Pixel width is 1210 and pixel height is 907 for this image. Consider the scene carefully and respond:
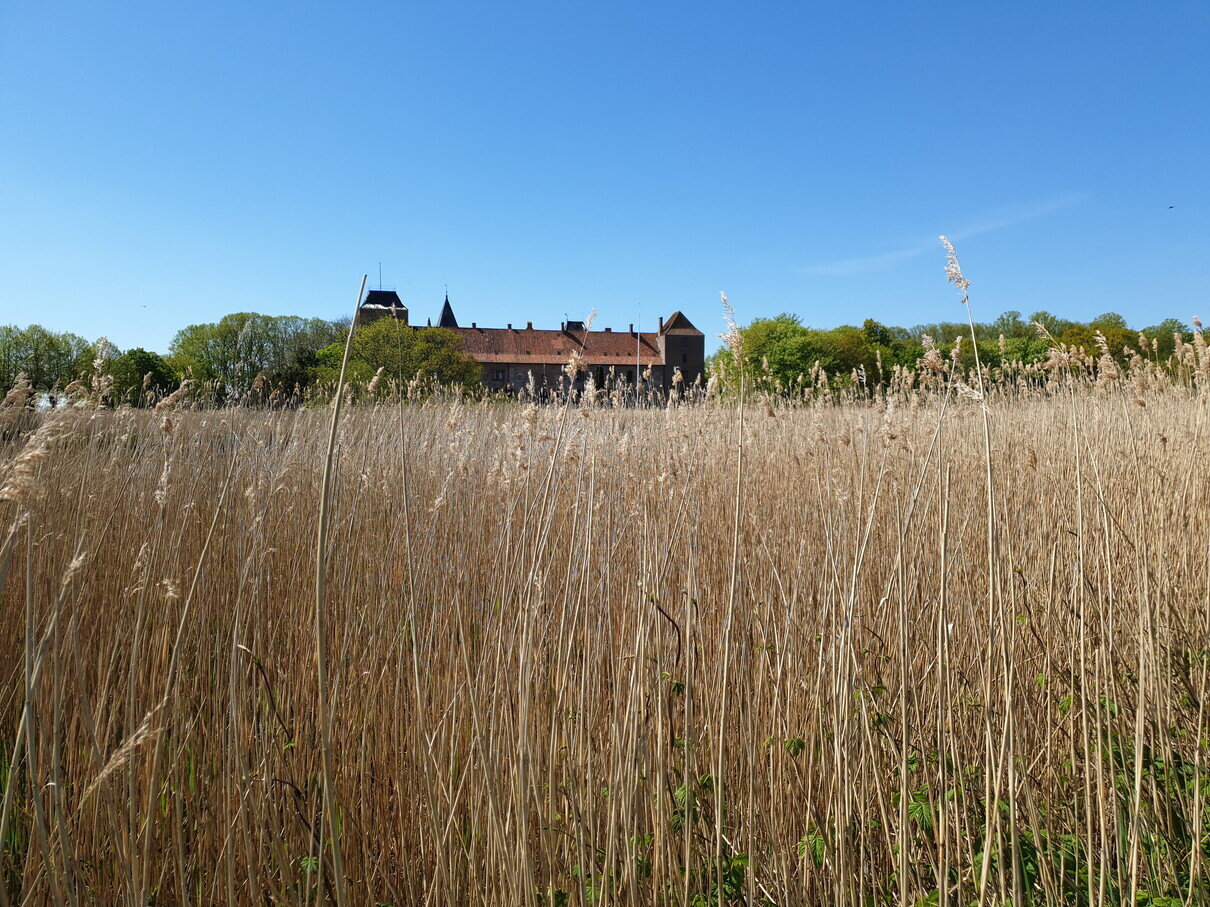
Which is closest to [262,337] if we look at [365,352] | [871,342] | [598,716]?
[365,352]

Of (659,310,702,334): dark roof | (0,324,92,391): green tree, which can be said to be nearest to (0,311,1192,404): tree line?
(0,324,92,391): green tree

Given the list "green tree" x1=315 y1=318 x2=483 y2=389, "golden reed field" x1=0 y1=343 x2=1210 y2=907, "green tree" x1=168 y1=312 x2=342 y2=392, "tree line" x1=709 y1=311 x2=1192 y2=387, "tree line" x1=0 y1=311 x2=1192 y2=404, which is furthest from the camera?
"green tree" x1=168 y1=312 x2=342 y2=392

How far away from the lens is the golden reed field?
1239 mm

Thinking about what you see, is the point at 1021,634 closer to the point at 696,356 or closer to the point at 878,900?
the point at 878,900

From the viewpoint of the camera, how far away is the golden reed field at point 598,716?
4.07ft

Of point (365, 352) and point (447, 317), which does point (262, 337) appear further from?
point (365, 352)

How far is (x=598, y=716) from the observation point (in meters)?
1.84

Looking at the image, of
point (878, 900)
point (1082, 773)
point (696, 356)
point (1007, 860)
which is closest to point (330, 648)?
point (878, 900)

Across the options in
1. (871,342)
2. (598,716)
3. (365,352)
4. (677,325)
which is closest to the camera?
(598,716)

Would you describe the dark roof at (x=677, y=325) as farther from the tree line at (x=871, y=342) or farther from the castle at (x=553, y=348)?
the tree line at (x=871, y=342)

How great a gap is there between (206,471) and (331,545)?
1565 millimetres

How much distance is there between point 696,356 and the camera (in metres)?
53.0

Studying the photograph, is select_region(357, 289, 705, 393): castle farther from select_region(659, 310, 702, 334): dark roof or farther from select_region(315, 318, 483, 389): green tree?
select_region(315, 318, 483, 389): green tree

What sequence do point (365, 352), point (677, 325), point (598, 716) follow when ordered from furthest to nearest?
point (677, 325) < point (365, 352) < point (598, 716)
